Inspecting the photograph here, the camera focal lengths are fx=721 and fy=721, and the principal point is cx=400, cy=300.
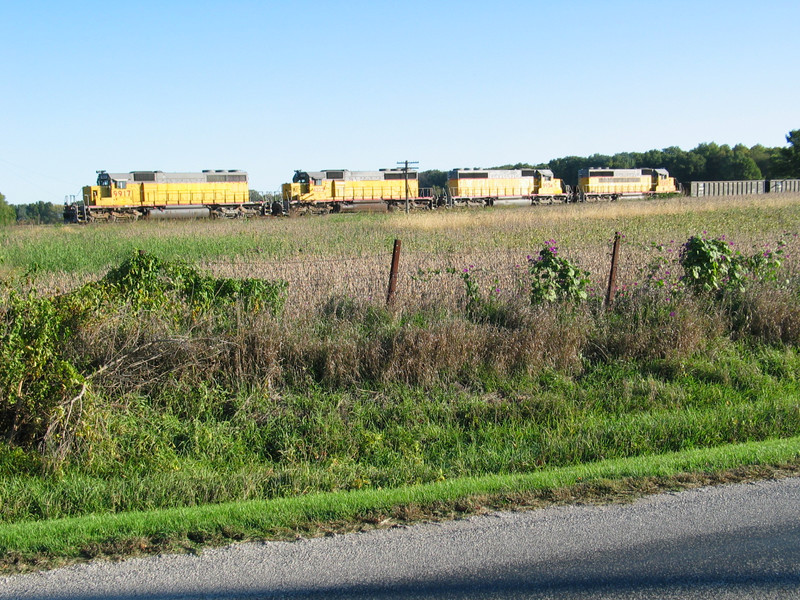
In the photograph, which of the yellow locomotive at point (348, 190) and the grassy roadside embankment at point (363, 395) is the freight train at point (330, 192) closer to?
the yellow locomotive at point (348, 190)

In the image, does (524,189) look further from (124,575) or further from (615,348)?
→ (124,575)

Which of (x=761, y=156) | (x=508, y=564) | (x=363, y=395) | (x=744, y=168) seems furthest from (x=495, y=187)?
(x=761, y=156)

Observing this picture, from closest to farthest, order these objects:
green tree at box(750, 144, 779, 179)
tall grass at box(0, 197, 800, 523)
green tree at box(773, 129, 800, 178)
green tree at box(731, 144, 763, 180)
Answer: tall grass at box(0, 197, 800, 523), green tree at box(773, 129, 800, 178), green tree at box(731, 144, 763, 180), green tree at box(750, 144, 779, 179)

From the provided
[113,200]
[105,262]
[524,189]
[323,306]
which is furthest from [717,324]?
[524,189]

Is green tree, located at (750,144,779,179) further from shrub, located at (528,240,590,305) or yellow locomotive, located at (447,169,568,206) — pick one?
shrub, located at (528,240,590,305)

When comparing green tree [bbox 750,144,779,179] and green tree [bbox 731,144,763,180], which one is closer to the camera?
green tree [bbox 731,144,763,180]

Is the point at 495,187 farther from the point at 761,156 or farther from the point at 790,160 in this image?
the point at 761,156

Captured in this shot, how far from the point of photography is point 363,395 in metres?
8.38

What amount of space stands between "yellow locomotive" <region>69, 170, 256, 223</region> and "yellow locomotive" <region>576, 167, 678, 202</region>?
29285mm

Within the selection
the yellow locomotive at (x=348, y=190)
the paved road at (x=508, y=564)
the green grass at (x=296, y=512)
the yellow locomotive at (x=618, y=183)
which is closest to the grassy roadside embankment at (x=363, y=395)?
the green grass at (x=296, y=512)

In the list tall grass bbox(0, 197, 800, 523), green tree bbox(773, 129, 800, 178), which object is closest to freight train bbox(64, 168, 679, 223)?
green tree bbox(773, 129, 800, 178)

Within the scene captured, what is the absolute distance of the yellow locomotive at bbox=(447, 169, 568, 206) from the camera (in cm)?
5791

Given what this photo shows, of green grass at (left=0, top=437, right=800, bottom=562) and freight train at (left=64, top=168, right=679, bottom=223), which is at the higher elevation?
freight train at (left=64, top=168, right=679, bottom=223)

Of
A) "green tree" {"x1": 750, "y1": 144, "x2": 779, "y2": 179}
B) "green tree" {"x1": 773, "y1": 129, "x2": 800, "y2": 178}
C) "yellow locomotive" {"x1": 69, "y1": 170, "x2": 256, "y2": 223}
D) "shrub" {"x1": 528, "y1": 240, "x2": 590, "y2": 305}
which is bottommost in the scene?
"shrub" {"x1": 528, "y1": 240, "x2": 590, "y2": 305}
